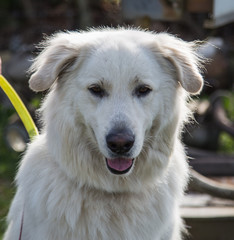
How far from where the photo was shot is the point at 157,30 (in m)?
7.20

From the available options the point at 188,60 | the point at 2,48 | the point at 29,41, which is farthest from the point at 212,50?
the point at 188,60

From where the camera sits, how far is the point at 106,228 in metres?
3.12

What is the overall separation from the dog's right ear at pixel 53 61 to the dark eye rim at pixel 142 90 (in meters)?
0.45

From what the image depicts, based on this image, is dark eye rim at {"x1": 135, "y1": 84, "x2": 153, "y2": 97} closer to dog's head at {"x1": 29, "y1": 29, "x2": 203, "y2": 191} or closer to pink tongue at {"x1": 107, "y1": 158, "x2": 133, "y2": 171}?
dog's head at {"x1": 29, "y1": 29, "x2": 203, "y2": 191}

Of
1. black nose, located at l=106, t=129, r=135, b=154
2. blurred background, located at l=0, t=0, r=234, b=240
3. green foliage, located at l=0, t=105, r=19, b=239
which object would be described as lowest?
green foliage, located at l=0, t=105, r=19, b=239

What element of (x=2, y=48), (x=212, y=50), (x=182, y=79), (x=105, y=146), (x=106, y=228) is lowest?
(x=2, y=48)

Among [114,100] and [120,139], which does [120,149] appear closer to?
[120,139]

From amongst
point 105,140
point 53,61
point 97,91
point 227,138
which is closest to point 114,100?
point 97,91

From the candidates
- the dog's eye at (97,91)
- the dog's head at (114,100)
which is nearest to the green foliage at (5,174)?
A: the dog's head at (114,100)

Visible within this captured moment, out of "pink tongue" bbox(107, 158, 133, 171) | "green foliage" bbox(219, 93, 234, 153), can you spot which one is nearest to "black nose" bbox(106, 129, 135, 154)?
"pink tongue" bbox(107, 158, 133, 171)

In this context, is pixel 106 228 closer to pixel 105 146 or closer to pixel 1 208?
pixel 105 146

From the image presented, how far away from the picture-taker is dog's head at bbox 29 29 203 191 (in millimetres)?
3012

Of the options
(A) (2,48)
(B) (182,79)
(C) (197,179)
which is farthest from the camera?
(A) (2,48)

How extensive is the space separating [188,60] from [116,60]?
51 centimetres
